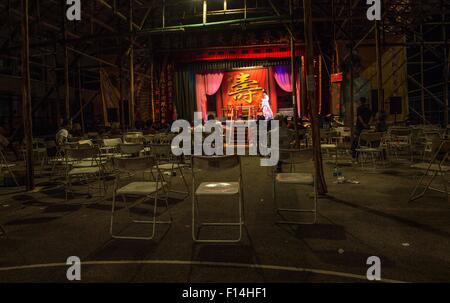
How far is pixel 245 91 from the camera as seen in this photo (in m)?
19.1

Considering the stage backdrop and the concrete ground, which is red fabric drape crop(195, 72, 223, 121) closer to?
the stage backdrop

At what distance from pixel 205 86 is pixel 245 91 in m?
2.09

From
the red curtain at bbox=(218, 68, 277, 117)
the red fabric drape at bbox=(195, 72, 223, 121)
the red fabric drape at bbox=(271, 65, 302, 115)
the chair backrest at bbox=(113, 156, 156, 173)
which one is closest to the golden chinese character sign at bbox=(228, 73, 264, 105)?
the red curtain at bbox=(218, 68, 277, 117)

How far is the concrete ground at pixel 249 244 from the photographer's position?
3.04m

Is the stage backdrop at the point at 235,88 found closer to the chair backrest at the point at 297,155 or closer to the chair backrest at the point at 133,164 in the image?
the chair backrest at the point at 297,155

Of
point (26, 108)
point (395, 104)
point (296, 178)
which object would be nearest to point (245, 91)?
point (395, 104)

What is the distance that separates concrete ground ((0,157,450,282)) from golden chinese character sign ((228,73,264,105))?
13345 millimetres

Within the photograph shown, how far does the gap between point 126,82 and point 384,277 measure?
16455 millimetres

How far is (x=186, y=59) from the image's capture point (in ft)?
61.4

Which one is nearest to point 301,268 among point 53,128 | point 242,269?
point 242,269

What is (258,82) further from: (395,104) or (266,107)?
(395,104)

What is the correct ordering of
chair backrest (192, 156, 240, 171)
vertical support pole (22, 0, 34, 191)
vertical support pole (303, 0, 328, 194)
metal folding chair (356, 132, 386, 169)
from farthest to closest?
metal folding chair (356, 132, 386, 169), vertical support pole (22, 0, 34, 191), vertical support pole (303, 0, 328, 194), chair backrest (192, 156, 240, 171)

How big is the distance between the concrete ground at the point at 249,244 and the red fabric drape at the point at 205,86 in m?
14.1

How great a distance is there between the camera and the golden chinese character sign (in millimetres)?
18891
